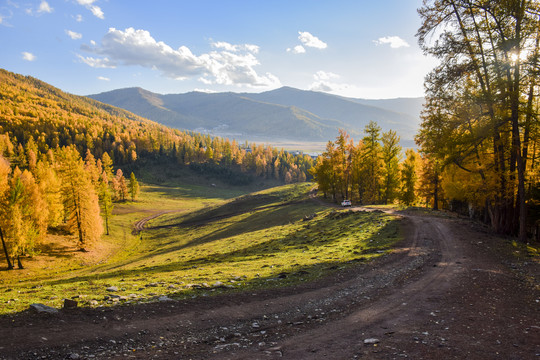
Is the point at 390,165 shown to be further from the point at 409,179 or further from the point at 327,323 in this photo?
the point at 327,323

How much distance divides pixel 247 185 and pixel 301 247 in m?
167

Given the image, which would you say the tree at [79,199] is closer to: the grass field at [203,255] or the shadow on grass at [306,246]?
the grass field at [203,255]

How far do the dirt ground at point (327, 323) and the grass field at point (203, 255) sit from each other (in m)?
2.07

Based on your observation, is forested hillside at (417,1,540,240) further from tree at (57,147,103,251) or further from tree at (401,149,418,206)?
tree at (57,147,103,251)

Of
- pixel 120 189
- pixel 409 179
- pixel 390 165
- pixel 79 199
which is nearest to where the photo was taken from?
pixel 79 199

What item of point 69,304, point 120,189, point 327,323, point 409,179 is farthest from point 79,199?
point 120,189

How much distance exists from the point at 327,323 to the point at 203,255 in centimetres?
2652

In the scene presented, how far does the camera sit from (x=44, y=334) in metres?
9.20

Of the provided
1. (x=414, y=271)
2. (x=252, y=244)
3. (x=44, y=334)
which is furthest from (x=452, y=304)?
(x=252, y=244)

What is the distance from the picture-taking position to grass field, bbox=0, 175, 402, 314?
15406 millimetres

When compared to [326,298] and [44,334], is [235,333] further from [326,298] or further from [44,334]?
[44,334]

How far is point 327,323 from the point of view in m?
10.5

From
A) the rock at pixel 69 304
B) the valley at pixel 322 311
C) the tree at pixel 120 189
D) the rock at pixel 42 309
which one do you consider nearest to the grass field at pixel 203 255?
the valley at pixel 322 311

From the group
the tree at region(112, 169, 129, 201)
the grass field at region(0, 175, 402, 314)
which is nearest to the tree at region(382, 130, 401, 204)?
the grass field at region(0, 175, 402, 314)
